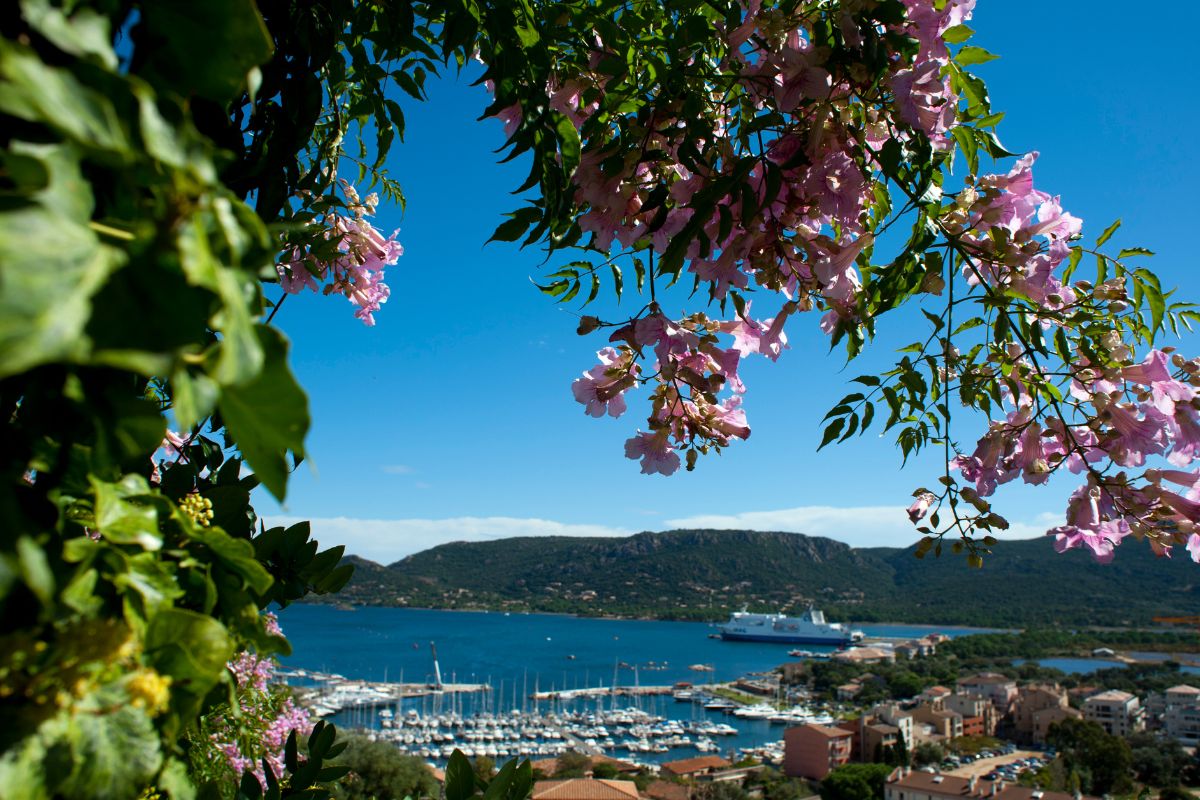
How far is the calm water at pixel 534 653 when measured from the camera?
5169 centimetres

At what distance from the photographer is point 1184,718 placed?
3350cm

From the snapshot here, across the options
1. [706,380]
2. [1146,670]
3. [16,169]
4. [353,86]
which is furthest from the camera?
[1146,670]

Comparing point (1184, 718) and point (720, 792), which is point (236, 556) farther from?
point (1184, 718)

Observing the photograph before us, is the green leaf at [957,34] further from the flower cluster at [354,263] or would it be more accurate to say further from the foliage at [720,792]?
the foliage at [720,792]

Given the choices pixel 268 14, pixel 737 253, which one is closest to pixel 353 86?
pixel 268 14

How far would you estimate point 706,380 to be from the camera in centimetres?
126

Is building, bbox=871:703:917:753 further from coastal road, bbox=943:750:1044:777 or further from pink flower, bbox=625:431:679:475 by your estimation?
pink flower, bbox=625:431:679:475

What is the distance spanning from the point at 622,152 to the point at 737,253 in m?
0.23

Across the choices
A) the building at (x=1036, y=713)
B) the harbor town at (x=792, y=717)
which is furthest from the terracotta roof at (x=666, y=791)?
the building at (x=1036, y=713)

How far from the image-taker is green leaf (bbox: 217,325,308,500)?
1.21ft

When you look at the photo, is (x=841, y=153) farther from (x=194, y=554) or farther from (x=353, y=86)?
(x=353, y=86)

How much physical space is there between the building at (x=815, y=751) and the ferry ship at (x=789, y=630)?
134 feet

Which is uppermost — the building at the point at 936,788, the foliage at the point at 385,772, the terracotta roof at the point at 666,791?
the foliage at the point at 385,772

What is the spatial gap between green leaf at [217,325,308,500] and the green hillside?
80.9 meters
